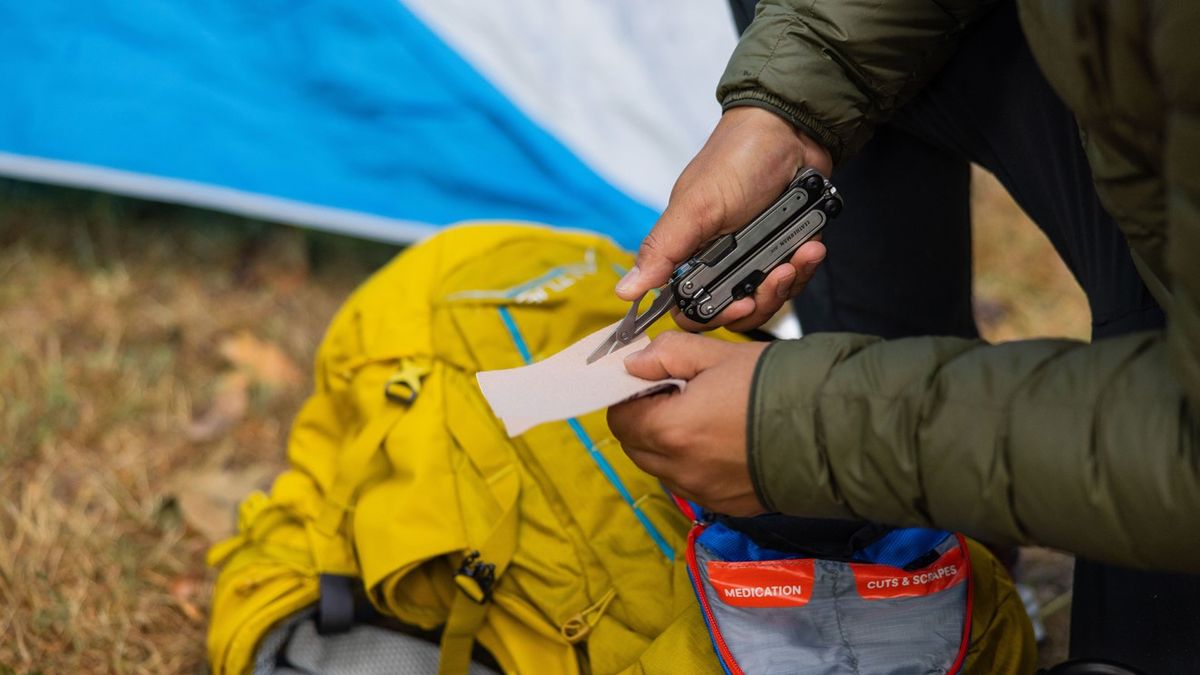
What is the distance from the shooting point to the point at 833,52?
109cm

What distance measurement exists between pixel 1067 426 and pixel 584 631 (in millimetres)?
535

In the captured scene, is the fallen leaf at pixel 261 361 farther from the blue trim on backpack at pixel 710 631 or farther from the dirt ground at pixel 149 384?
the blue trim on backpack at pixel 710 631

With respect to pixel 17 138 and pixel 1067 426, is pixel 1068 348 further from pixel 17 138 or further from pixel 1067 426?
pixel 17 138

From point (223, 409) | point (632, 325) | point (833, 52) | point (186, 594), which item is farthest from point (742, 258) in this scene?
point (223, 409)

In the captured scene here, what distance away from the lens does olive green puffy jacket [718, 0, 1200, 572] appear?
0.69 meters

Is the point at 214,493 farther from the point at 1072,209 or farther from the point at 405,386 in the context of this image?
the point at 1072,209

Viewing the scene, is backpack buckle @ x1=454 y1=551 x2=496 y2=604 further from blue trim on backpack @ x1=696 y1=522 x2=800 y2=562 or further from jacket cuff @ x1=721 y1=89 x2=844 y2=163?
jacket cuff @ x1=721 y1=89 x2=844 y2=163

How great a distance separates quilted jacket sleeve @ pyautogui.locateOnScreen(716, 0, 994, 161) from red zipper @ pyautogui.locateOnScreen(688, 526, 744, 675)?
0.41m

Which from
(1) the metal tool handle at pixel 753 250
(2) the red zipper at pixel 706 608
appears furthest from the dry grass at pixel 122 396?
(1) the metal tool handle at pixel 753 250

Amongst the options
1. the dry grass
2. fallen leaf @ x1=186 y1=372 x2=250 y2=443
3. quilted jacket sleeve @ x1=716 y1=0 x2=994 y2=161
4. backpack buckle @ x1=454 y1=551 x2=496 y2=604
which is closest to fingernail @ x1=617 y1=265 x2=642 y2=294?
quilted jacket sleeve @ x1=716 y1=0 x2=994 y2=161

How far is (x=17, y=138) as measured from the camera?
1901 millimetres

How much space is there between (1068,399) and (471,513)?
0.64m

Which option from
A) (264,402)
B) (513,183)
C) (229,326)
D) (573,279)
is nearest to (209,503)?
(264,402)

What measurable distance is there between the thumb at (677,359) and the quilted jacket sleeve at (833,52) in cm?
33
